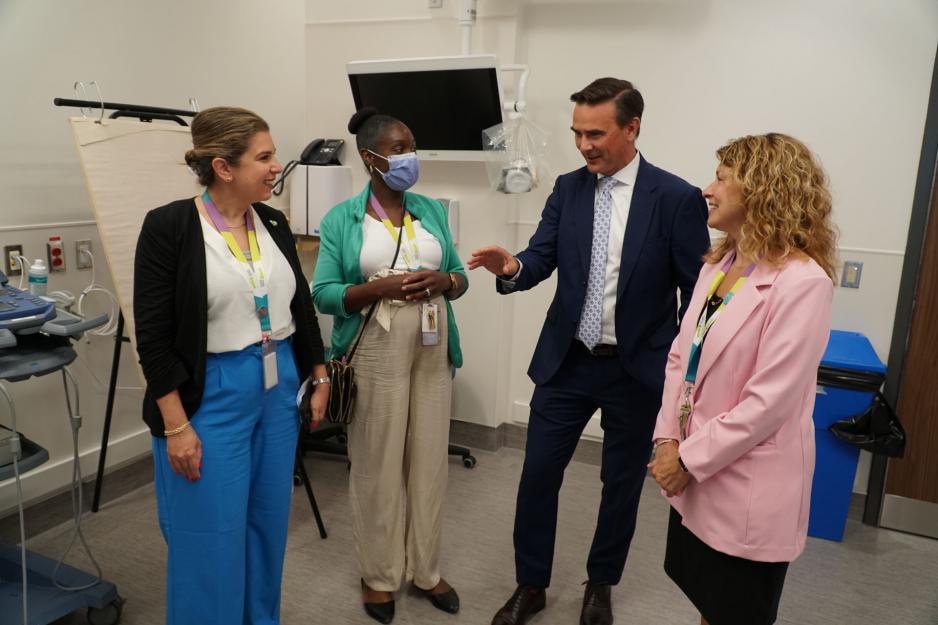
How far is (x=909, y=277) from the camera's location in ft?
9.71

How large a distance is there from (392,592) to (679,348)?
1.35 m

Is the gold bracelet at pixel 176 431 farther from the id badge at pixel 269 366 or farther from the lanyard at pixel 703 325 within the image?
the lanyard at pixel 703 325

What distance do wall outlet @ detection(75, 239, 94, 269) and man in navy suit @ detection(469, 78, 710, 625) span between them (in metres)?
1.74

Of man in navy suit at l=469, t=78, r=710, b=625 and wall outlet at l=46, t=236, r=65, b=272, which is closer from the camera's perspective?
man in navy suit at l=469, t=78, r=710, b=625

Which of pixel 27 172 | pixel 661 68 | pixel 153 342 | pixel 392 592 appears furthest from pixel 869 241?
pixel 27 172

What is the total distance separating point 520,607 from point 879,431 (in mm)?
1692

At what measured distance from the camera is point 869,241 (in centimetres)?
304

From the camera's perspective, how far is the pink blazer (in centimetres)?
140

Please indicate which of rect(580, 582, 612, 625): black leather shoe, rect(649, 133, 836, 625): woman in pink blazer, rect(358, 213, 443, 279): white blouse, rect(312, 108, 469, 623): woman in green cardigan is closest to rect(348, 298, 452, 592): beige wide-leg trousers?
rect(312, 108, 469, 623): woman in green cardigan

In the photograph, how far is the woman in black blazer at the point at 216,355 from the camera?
1.65 meters

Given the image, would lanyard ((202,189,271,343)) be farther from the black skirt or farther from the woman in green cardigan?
the black skirt

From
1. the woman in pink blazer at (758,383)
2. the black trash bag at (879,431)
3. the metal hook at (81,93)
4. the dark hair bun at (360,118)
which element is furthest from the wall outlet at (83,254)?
the black trash bag at (879,431)

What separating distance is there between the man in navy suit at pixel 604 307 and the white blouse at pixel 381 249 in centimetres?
22

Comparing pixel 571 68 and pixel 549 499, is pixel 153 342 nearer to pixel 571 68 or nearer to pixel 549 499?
pixel 549 499
